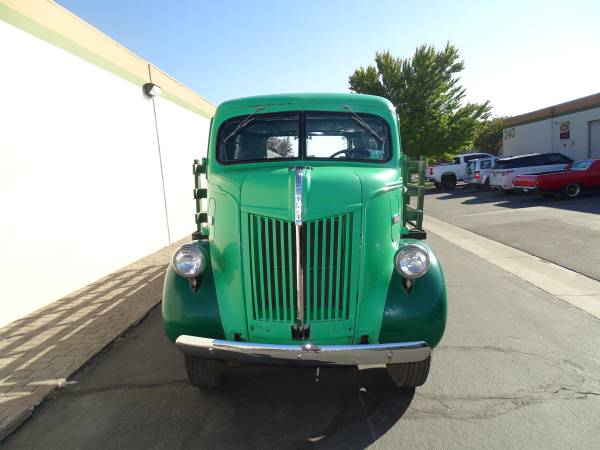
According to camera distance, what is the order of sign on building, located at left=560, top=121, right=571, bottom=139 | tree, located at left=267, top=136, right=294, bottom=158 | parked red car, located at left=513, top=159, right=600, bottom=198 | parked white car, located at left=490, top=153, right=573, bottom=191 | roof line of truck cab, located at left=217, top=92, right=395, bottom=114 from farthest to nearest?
sign on building, located at left=560, top=121, right=571, bottom=139
parked white car, located at left=490, top=153, right=573, bottom=191
parked red car, located at left=513, top=159, right=600, bottom=198
roof line of truck cab, located at left=217, top=92, right=395, bottom=114
tree, located at left=267, top=136, right=294, bottom=158

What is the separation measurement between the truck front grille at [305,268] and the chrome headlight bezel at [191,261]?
1.36ft

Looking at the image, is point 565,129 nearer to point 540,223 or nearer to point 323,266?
point 540,223

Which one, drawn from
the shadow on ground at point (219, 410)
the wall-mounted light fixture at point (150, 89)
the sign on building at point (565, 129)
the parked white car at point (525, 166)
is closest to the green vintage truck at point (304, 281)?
the shadow on ground at point (219, 410)

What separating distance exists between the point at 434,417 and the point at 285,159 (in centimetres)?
240

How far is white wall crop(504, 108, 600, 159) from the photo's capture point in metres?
20.3

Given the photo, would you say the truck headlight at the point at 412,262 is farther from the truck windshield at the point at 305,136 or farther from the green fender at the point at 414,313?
the truck windshield at the point at 305,136

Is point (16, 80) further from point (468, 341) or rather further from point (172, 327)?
point (468, 341)

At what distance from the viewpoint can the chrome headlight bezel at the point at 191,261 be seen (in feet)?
10.2

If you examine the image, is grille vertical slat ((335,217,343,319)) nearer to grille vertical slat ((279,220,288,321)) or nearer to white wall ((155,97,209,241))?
grille vertical slat ((279,220,288,321))

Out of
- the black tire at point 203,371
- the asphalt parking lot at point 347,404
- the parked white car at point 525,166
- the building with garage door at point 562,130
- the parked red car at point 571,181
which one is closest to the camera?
the asphalt parking lot at point 347,404

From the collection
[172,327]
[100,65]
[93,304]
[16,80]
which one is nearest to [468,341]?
[172,327]

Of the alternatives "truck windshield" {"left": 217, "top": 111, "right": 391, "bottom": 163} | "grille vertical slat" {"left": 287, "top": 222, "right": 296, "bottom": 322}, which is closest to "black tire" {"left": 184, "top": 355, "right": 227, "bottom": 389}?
"grille vertical slat" {"left": 287, "top": 222, "right": 296, "bottom": 322}

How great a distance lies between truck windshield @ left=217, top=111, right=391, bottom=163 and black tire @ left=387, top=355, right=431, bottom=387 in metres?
1.81

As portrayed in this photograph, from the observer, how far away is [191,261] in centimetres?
315
